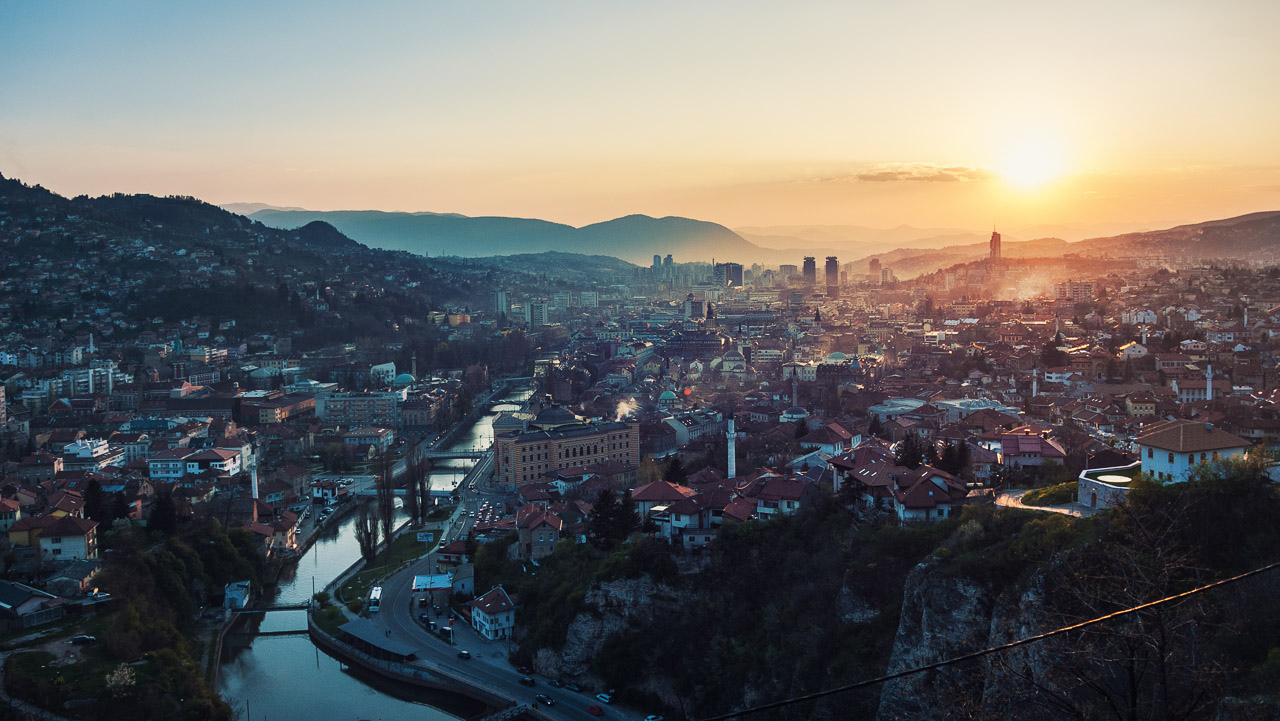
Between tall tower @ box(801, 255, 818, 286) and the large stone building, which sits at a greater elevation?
tall tower @ box(801, 255, 818, 286)

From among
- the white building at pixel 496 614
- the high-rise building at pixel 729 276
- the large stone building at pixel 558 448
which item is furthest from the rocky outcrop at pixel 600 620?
the high-rise building at pixel 729 276

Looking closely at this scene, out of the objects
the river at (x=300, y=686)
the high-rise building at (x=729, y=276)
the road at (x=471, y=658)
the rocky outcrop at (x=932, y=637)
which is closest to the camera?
the rocky outcrop at (x=932, y=637)

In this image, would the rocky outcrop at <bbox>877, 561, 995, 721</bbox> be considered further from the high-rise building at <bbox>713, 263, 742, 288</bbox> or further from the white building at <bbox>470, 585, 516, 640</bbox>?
the high-rise building at <bbox>713, 263, 742, 288</bbox>

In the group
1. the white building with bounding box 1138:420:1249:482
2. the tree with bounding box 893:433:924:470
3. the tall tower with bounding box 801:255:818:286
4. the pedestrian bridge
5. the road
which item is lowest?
the road

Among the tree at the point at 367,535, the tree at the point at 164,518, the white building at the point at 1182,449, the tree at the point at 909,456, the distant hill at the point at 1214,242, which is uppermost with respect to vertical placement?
the distant hill at the point at 1214,242

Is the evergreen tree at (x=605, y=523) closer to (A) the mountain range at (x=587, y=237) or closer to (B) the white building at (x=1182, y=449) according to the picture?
(B) the white building at (x=1182, y=449)

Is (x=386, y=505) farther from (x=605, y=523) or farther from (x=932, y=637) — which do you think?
(x=932, y=637)

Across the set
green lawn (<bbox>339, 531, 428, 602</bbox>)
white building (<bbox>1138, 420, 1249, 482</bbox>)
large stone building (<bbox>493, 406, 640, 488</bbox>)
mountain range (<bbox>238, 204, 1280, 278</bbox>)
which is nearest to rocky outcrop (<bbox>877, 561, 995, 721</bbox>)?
white building (<bbox>1138, 420, 1249, 482</bbox>)
